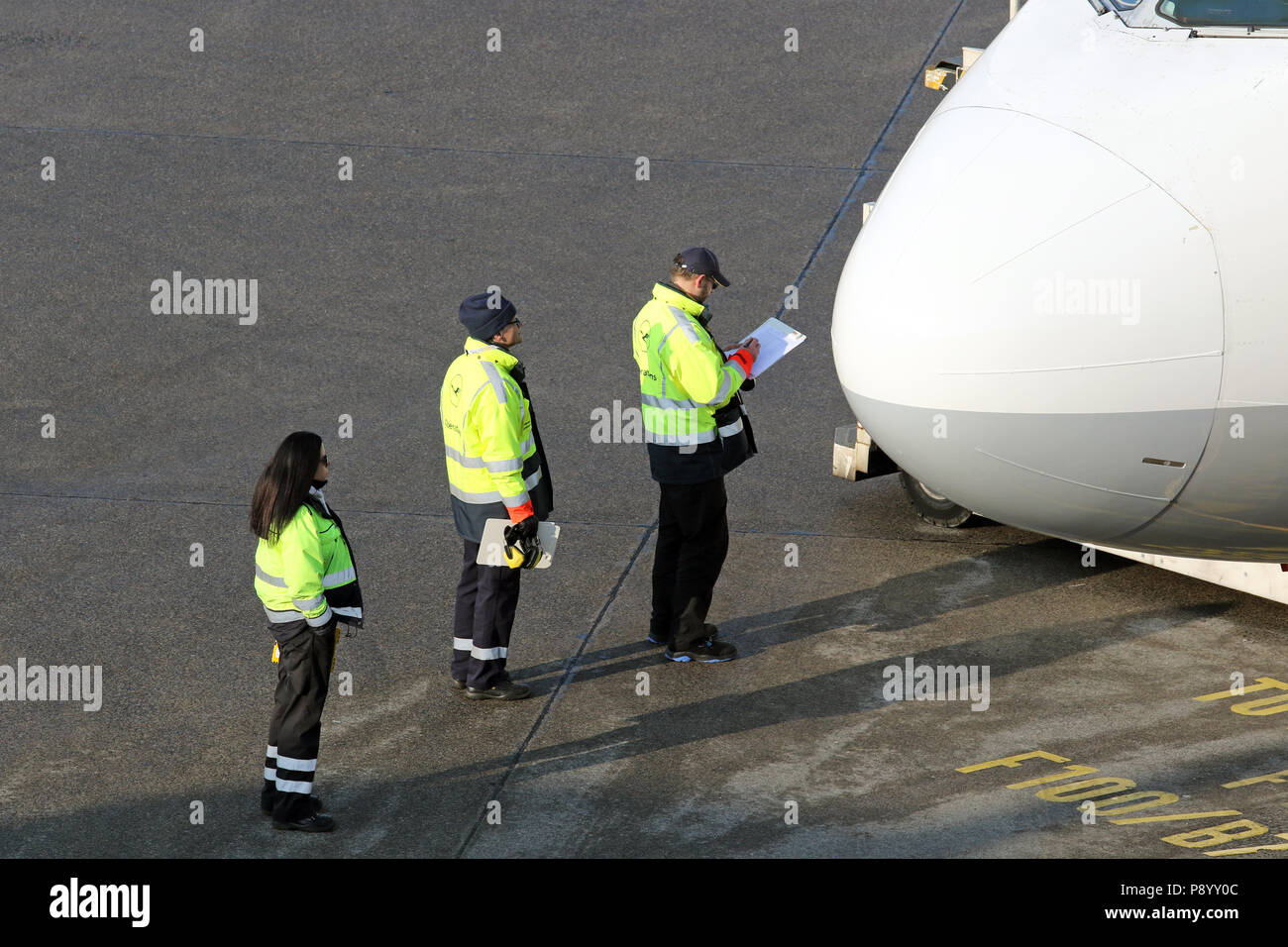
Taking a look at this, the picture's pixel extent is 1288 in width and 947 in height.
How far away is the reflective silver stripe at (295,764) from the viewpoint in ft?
23.0

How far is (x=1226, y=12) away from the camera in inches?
249

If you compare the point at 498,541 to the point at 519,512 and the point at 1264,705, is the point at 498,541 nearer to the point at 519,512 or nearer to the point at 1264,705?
the point at 519,512

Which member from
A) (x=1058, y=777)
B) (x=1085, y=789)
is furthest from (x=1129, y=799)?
(x=1058, y=777)

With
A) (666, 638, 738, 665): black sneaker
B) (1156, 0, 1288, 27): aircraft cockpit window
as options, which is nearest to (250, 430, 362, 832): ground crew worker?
(666, 638, 738, 665): black sneaker

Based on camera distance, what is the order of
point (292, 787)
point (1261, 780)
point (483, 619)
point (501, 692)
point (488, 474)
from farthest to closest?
1. point (501, 692)
2. point (483, 619)
3. point (488, 474)
4. point (1261, 780)
5. point (292, 787)

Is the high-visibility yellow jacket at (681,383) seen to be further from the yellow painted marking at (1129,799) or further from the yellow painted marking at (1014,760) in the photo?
the yellow painted marking at (1129,799)

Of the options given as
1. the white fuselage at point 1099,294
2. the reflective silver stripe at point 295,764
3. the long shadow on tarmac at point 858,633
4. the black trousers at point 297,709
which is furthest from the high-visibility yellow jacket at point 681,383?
the reflective silver stripe at point 295,764

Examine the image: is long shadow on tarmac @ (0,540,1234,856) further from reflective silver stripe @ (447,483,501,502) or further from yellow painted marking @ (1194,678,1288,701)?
reflective silver stripe @ (447,483,501,502)

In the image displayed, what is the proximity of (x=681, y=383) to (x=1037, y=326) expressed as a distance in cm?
207

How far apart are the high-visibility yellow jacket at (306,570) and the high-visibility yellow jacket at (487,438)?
90cm

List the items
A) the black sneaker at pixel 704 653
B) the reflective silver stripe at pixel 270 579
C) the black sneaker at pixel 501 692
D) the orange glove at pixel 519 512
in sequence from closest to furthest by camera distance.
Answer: the reflective silver stripe at pixel 270 579 < the orange glove at pixel 519 512 < the black sneaker at pixel 501 692 < the black sneaker at pixel 704 653

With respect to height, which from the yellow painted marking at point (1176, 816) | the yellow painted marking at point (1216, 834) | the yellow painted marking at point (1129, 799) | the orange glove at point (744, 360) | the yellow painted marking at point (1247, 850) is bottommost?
the yellow painted marking at point (1247, 850)

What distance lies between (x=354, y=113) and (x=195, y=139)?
136cm

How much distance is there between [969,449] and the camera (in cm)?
667
